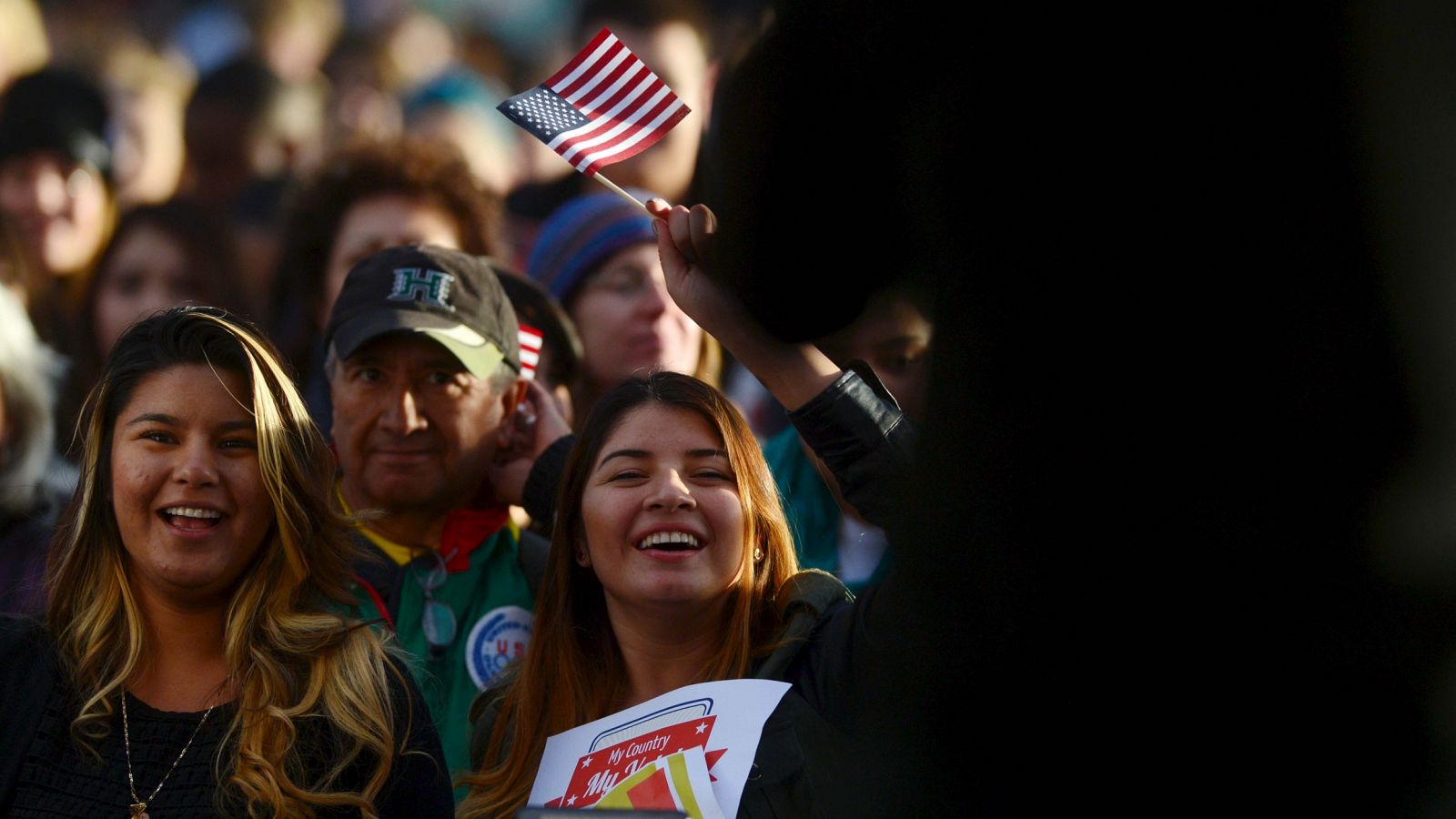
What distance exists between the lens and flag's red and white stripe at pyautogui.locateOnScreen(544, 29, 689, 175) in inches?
104

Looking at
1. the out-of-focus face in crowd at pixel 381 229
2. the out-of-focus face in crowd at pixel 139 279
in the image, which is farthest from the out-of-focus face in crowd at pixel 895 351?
the out-of-focus face in crowd at pixel 139 279

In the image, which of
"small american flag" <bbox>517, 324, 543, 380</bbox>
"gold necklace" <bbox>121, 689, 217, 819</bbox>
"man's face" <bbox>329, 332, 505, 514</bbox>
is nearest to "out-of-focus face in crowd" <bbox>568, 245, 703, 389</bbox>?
"small american flag" <bbox>517, 324, 543, 380</bbox>

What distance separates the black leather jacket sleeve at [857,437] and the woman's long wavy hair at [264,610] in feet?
2.28

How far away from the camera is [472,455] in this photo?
3.23m

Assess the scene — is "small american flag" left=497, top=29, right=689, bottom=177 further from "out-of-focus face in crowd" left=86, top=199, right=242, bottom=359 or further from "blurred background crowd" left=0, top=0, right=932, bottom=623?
"out-of-focus face in crowd" left=86, top=199, right=242, bottom=359

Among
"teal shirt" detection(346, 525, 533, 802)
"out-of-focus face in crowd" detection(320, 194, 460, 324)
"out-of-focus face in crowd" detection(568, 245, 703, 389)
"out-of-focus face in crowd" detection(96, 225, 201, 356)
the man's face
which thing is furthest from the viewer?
"out-of-focus face in crowd" detection(96, 225, 201, 356)

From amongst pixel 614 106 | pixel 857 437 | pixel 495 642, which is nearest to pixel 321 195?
pixel 495 642

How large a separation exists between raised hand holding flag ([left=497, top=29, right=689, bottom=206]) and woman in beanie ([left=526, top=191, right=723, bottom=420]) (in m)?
1.22

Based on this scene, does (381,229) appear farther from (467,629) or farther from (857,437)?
(857,437)

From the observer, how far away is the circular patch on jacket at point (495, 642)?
9.80 feet

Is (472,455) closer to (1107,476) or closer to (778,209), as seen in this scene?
(778,209)

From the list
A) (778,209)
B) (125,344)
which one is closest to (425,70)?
(125,344)

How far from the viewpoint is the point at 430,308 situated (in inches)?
127

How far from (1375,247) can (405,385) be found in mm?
2346
